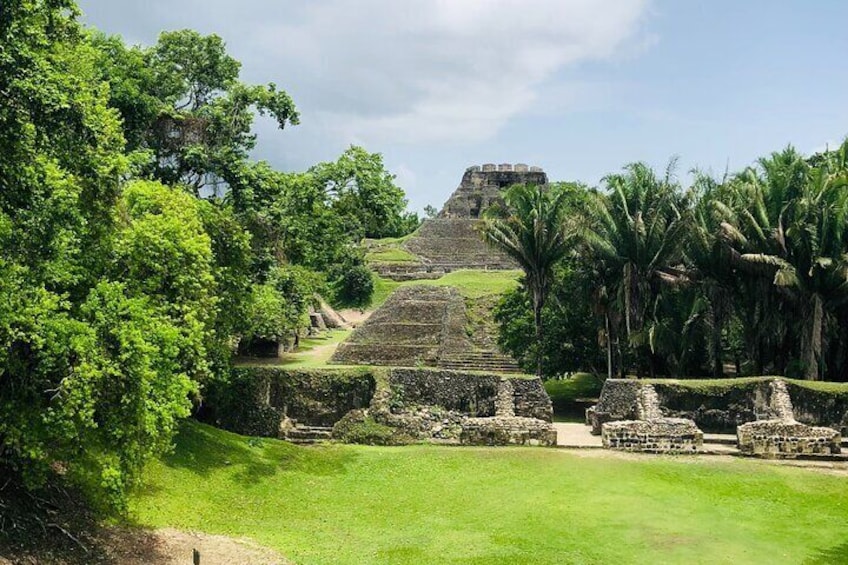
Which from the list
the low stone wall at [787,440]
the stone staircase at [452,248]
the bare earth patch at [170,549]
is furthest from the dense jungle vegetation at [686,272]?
the stone staircase at [452,248]

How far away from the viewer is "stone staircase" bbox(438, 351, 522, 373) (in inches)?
1240

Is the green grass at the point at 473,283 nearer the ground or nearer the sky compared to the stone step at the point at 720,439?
nearer the sky

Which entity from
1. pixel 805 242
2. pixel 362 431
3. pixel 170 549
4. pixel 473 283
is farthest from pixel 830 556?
pixel 473 283

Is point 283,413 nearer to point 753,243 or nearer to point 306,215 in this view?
point 306,215

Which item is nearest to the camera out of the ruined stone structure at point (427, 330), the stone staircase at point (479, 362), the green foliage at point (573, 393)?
the green foliage at point (573, 393)

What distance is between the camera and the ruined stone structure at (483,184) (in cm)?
6744

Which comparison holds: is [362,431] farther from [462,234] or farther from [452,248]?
[462,234]

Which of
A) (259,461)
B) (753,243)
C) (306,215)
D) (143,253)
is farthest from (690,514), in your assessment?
(753,243)

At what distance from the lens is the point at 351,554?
42.3ft

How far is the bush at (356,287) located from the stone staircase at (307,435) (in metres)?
26.2

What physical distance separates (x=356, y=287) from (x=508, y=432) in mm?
29249

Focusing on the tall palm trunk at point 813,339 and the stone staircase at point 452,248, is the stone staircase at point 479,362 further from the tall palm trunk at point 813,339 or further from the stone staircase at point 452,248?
the stone staircase at point 452,248

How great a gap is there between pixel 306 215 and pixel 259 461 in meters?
7.27

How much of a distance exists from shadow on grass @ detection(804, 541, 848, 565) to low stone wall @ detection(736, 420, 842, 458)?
692 cm
